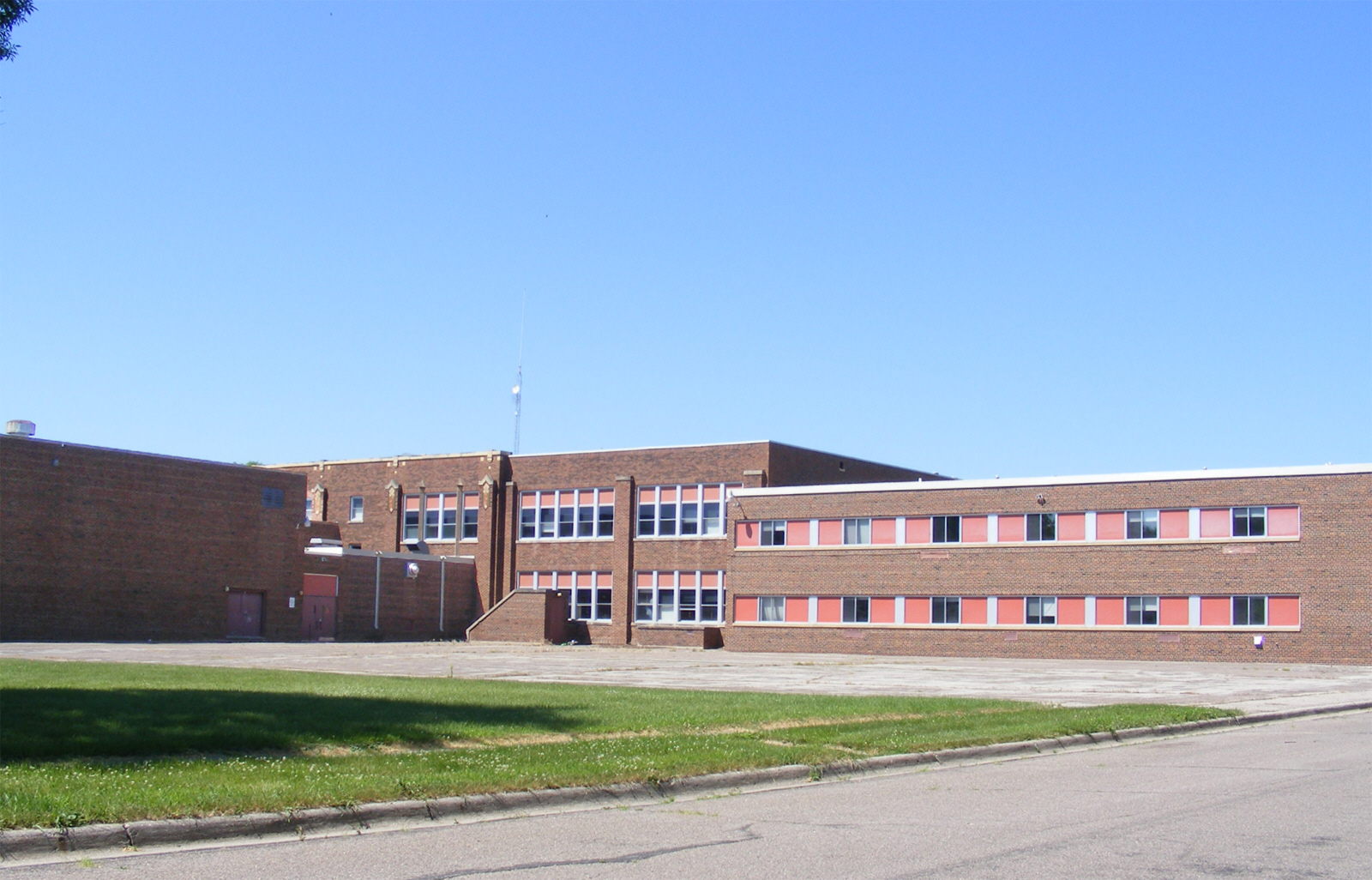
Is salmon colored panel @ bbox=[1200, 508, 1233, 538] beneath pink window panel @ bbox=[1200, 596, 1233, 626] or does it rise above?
above

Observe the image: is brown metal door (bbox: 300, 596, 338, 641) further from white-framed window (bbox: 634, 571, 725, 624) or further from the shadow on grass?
the shadow on grass

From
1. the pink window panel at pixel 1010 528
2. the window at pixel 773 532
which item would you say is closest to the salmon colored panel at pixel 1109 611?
the pink window panel at pixel 1010 528

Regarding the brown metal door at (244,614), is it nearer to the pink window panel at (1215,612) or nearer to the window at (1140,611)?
the window at (1140,611)

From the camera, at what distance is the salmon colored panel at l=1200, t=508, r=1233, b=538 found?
49031 mm

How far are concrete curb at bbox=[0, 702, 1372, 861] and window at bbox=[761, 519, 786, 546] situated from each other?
43.1 metres

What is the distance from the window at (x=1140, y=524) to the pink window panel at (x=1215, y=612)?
302cm

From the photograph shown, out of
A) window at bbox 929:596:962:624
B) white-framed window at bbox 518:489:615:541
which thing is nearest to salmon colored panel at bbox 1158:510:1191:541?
window at bbox 929:596:962:624

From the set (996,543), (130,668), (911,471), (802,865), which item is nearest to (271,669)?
(130,668)

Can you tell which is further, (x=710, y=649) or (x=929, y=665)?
(x=710, y=649)

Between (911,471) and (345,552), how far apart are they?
3043 cm

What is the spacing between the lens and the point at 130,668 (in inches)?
1118

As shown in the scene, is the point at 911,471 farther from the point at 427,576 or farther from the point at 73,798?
the point at 73,798

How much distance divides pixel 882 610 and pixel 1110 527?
33.2 ft

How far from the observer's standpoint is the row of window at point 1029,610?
48.6m
